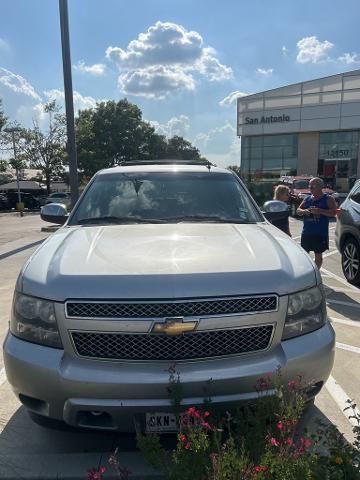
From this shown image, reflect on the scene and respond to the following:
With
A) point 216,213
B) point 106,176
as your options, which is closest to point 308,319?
point 216,213

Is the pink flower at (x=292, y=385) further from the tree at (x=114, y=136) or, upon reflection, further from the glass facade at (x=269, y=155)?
the tree at (x=114, y=136)

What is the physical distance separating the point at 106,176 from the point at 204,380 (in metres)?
2.68

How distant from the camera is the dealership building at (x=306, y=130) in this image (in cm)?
3462

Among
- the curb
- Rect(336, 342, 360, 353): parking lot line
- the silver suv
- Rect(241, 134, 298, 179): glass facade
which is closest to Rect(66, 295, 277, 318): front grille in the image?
the silver suv

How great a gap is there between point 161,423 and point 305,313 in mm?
1050

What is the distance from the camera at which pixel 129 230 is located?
3.46 m

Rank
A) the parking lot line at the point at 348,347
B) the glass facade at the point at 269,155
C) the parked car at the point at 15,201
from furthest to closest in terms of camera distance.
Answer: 1. the glass facade at the point at 269,155
2. the parked car at the point at 15,201
3. the parking lot line at the point at 348,347

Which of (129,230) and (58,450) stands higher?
(129,230)

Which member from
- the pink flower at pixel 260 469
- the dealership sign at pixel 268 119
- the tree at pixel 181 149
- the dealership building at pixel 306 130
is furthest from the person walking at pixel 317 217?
the tree at pixel 181 149

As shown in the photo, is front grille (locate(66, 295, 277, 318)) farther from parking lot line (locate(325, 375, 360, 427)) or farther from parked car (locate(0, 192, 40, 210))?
parked car (locate(0, 192, 40, 210))

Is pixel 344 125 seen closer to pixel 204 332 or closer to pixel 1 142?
pixel 1 142

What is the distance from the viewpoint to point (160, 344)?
2.42 metres

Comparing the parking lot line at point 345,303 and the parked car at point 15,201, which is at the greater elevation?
the parking lot line at point 345,303

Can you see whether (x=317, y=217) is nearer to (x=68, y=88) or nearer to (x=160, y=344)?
(x=160, y=344)
